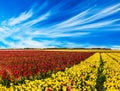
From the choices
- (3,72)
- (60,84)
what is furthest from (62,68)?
(60,84)

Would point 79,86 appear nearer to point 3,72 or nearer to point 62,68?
point 3,72

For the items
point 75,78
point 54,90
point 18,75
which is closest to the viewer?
point 54,90

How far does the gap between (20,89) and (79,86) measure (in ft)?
10.6

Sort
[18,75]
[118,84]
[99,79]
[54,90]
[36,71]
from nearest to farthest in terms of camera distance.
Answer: [54,90]
[118,84]
[18,75]
[99,79]
[36,71]

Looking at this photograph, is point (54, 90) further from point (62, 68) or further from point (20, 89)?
point (62, 68)

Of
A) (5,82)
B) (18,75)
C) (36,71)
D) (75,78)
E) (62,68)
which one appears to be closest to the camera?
(75,78)

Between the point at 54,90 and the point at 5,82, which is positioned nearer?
the point at 54,90

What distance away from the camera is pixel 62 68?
2131 centimetres

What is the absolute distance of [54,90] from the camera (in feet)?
28.8

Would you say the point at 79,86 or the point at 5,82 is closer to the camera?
the point at 79,86

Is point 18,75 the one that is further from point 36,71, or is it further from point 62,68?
point 62,68

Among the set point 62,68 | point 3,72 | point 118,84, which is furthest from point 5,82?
point 62,68

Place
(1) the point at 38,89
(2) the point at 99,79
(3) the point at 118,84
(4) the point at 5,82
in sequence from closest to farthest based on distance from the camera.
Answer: (1) the point at 38,89, (3) the point at 118,84, (4) the point at 5,82, (2) the point at 99,79

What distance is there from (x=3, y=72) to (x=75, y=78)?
470 cm
